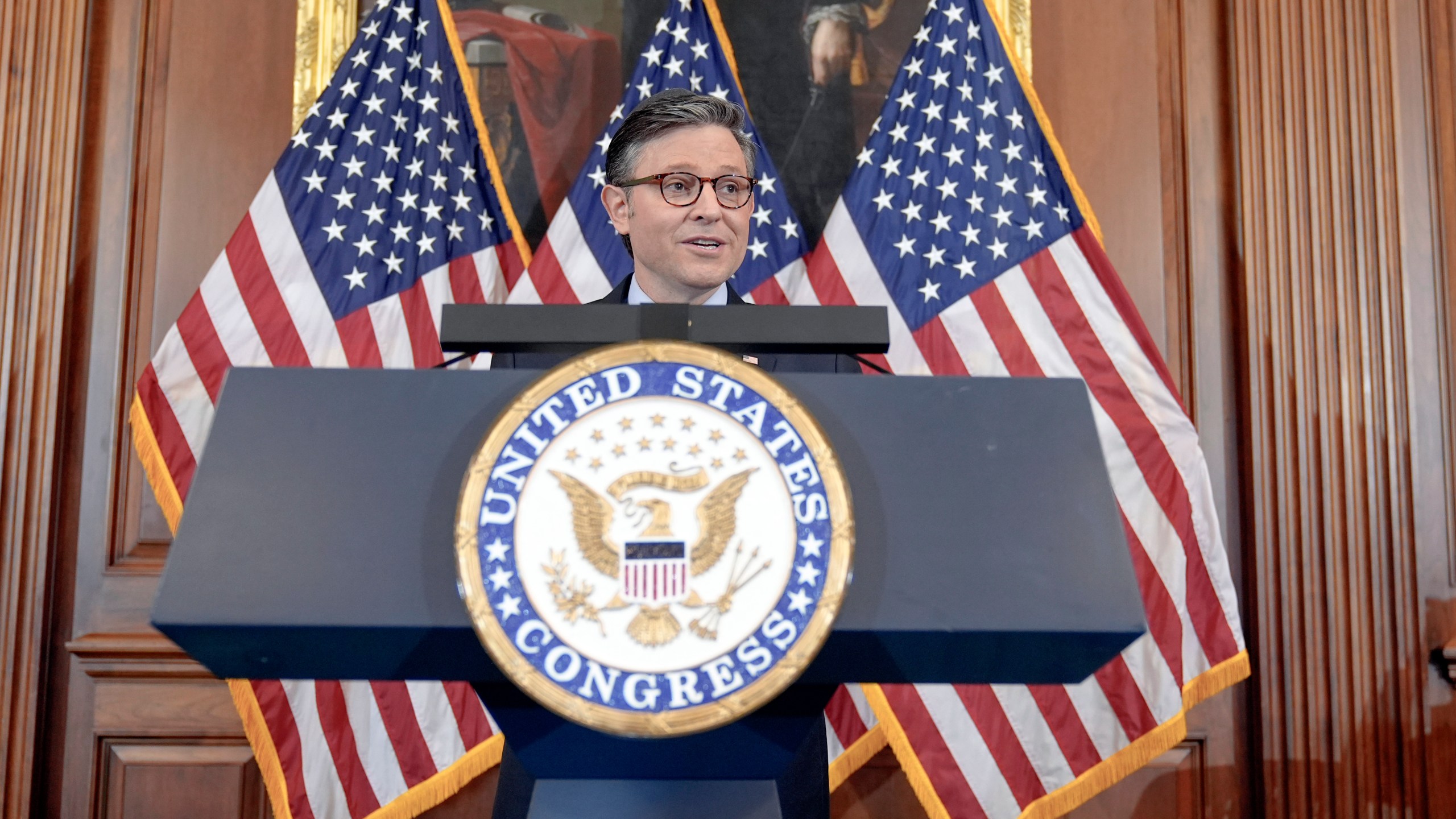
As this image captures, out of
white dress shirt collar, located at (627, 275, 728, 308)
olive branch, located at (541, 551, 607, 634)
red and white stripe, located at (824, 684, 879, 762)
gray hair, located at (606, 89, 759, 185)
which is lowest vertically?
red and white stripe, located at (824, 684, 879, 762)

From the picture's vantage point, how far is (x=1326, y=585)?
2.91m

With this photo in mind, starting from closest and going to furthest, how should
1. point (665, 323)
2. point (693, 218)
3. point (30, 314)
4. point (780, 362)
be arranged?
point (665, 323), point (693, 218), point (780, 362), point (30, 314)

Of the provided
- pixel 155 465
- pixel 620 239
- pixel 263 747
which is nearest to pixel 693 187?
pixel 620 239

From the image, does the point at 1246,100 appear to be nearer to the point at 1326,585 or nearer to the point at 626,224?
the point at 1326,585

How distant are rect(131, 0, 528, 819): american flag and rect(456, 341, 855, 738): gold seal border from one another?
2020 millimetres

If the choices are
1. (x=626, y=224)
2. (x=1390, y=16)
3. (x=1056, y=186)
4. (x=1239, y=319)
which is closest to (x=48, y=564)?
(x=626, y=224)

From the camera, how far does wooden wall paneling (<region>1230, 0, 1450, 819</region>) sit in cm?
287

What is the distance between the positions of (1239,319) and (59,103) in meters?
3.26

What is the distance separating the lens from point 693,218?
1.55m

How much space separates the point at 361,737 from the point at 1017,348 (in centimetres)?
186

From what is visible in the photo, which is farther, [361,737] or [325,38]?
[325,38]

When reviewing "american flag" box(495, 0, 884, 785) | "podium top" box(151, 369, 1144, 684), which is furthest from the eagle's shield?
"american flag" box(495, 0, 884, 785)

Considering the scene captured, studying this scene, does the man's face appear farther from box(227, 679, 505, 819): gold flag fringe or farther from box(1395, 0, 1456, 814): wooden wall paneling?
box(1395, 0, 1456, 814): wooden wall paneling

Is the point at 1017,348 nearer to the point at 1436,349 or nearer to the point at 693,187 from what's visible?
the point at 1436,349
